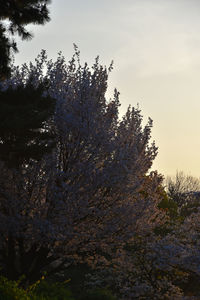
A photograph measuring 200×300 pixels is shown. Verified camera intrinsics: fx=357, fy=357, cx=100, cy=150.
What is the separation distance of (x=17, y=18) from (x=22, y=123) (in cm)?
291

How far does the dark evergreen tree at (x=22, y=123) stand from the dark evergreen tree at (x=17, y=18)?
0.97 m

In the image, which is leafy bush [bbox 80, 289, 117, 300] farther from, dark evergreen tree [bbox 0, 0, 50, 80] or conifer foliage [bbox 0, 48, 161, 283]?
dark evergreen tree [bbox 0, 0, 50, 80]

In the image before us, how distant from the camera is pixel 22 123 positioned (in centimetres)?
769

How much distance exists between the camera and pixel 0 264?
442 inches

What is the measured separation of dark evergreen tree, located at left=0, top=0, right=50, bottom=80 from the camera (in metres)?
8.65

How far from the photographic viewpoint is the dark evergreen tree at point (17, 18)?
8.65m

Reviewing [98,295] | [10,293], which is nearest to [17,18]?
[10,293]

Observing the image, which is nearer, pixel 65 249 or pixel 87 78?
pixel 65 249

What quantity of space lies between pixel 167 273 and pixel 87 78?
8.38m

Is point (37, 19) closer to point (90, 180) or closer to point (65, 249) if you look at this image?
point (90, 180)

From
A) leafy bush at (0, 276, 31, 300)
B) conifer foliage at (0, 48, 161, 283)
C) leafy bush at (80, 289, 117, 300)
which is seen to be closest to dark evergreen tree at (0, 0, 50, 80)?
conifer foliage at (0, 48, 161, 283)

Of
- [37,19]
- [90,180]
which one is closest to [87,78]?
[37,19]

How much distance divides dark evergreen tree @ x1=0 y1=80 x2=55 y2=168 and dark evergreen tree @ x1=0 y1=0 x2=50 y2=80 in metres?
0.97

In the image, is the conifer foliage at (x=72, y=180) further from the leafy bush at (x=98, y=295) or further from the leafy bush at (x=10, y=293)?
the leafy bush at (x=98, y=295)
